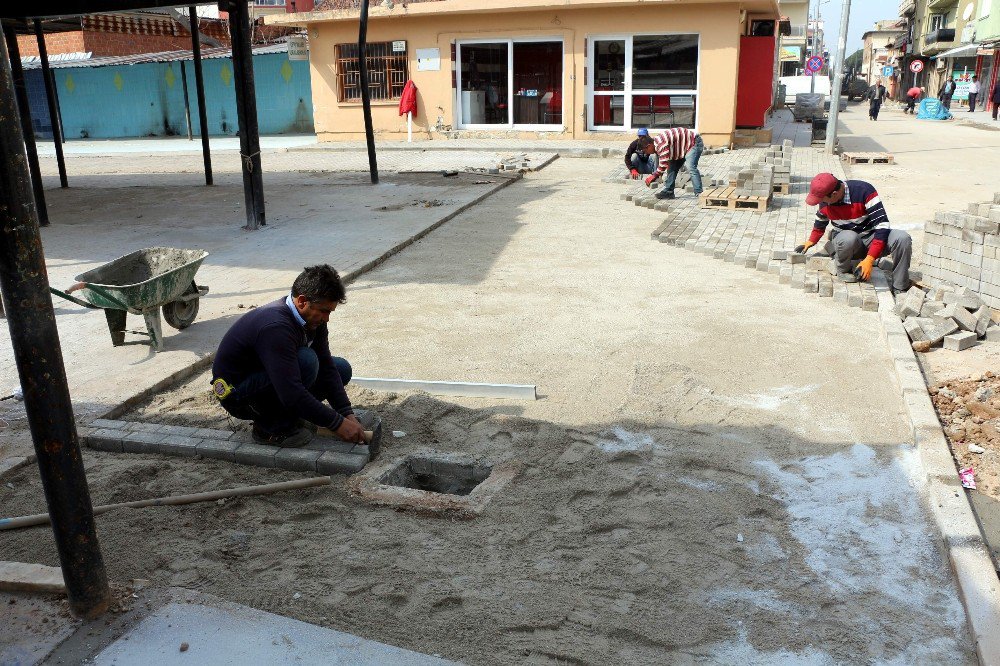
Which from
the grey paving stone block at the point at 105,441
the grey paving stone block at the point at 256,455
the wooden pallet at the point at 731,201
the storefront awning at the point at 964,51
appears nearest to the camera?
the grey paving stone block at the point at 256,455

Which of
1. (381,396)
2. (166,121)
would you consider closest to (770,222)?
(381,396)

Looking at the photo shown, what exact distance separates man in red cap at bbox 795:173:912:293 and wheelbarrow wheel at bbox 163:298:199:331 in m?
5.84

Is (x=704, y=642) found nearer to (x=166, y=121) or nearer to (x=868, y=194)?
(x=868, y=194)

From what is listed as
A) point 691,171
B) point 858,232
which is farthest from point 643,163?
point 858,232

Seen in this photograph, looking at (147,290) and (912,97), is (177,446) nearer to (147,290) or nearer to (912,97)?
(147,290)

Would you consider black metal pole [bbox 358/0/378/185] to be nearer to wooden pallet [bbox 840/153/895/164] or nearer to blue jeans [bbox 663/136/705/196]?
blue jeans [bbox 663/136/705/196]

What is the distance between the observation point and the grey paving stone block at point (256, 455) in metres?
4.66

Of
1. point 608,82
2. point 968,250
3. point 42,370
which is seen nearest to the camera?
point 42,370

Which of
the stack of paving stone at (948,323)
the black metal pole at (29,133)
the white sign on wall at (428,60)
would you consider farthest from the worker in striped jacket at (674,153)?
the white sign on wall at (428,60)

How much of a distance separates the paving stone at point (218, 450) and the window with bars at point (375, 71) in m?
20.3

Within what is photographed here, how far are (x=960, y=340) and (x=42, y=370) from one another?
21.3ft

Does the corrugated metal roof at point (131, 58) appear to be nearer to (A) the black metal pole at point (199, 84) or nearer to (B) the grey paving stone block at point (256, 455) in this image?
(A) the black metal pole at point (199, 84)

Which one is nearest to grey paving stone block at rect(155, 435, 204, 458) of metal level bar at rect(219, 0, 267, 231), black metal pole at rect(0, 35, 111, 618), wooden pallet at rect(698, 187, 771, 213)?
black metal pole at rect(0, 35, 111, 618)

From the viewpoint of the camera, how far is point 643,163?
15.3 m
